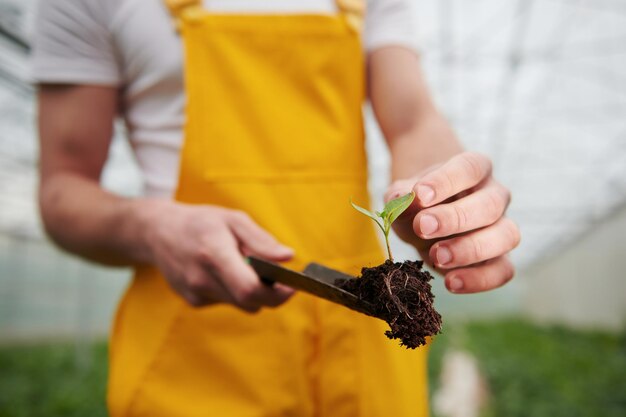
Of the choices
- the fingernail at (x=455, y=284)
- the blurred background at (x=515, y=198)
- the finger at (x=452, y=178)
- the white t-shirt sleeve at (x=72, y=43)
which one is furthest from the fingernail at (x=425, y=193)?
the blurred background at (x=515, y=198)

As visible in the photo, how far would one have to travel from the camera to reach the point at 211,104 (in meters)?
1.34

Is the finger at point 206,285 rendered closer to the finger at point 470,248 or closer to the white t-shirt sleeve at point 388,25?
the finger at point 470,248

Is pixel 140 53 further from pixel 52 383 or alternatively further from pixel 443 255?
pixel 52 383

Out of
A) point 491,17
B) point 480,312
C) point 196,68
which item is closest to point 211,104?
point 196,68

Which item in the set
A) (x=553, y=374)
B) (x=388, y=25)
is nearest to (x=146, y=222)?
(x=388, y=25)

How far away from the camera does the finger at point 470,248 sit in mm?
825

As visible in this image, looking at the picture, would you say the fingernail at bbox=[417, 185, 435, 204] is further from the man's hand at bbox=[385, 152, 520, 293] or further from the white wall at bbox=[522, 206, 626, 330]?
the white wall at bbox=[522, 206, 626, 330]

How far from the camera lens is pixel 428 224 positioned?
0.77 m

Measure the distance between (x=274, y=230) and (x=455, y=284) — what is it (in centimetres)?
50

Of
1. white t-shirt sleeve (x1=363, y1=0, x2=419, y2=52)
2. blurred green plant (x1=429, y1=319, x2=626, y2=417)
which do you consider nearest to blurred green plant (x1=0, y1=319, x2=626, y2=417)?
blurred green plant (x1=429, y1=319, x2=626, y2=417)

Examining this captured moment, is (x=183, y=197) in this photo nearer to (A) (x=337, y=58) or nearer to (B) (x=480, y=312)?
(A) (x=337, y=58)

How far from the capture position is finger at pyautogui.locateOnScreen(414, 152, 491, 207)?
79cm

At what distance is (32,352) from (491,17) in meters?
8.58

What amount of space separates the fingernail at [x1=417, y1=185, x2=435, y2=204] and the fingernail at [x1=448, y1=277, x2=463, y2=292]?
0.15 m
